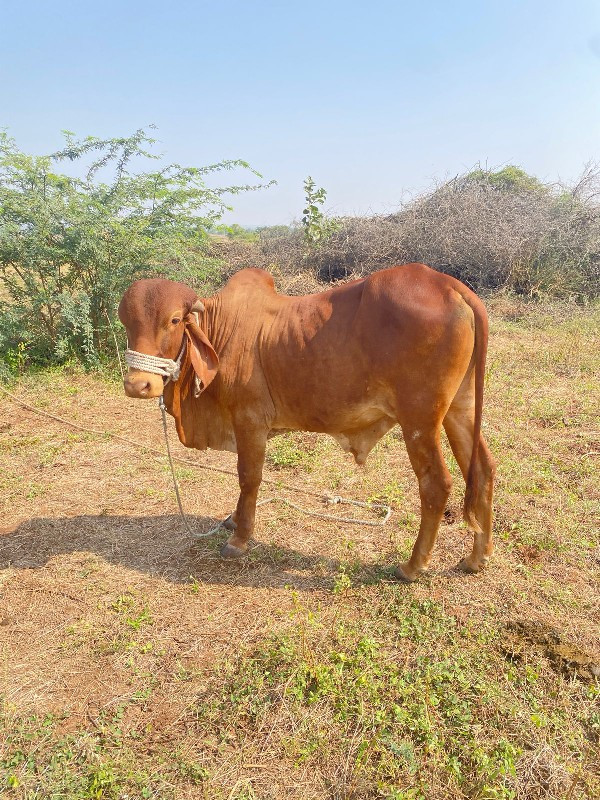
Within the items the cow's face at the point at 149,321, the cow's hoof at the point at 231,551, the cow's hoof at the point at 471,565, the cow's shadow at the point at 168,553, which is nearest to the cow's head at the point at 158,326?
the cow's face at the point at 149,321

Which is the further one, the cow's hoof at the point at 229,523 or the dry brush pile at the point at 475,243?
the dry brush pile at the point at 475,243

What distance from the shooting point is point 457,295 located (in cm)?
259

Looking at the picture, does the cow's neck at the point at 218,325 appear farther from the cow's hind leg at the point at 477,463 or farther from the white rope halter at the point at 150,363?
the cow's hind leg at the point at 477,463

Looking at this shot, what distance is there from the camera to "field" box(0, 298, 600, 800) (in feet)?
6.56

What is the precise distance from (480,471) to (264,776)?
6.00 feet

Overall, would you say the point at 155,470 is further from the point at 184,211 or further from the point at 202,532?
the point at 184,211

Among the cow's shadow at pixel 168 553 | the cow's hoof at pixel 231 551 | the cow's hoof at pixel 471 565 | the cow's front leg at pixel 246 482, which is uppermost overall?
the cow's front leg at pixel 246 482

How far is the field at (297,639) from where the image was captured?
78.7 inches

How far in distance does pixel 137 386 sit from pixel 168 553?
52.1 inches

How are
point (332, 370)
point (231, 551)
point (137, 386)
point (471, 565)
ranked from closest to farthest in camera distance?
point (137, 386) < point (332, 370) < point (471, 565) < point (231, 551)

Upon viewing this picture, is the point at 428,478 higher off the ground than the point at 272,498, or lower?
higher

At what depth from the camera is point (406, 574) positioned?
118 inches

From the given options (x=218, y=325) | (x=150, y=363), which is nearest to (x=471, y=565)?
(x=218, y=325)

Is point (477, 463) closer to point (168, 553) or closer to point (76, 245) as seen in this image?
point (168, 553)
